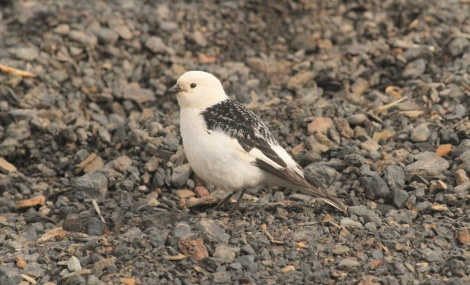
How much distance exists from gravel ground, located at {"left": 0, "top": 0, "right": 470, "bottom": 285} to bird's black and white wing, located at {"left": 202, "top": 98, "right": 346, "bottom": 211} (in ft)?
0.74

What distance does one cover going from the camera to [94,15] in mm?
9289

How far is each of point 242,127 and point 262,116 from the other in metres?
1.51

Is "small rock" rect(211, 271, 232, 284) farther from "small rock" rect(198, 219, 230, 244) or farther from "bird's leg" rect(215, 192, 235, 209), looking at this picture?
"bird's leg" rect(215, 192, 235, 209)

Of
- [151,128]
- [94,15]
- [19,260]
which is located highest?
[94,15]

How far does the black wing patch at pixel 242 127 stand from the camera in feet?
19.5

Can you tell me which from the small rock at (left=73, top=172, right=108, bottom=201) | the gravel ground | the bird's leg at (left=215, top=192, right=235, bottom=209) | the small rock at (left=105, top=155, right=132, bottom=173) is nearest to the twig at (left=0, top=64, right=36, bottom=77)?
the gravel ground

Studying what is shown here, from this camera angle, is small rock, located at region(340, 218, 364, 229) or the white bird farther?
the white bird

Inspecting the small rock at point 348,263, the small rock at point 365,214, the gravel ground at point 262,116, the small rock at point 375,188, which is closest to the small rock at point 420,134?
the gravel ground at point 262,116

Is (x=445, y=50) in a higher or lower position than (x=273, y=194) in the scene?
higher

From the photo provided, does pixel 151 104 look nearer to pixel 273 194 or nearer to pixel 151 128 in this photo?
pixel 151 128

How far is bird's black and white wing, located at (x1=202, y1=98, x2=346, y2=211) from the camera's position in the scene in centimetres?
582

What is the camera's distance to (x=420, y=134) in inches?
271

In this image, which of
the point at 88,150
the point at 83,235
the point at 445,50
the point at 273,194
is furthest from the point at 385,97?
the point at 83,235

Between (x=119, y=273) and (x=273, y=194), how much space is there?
202 cm
